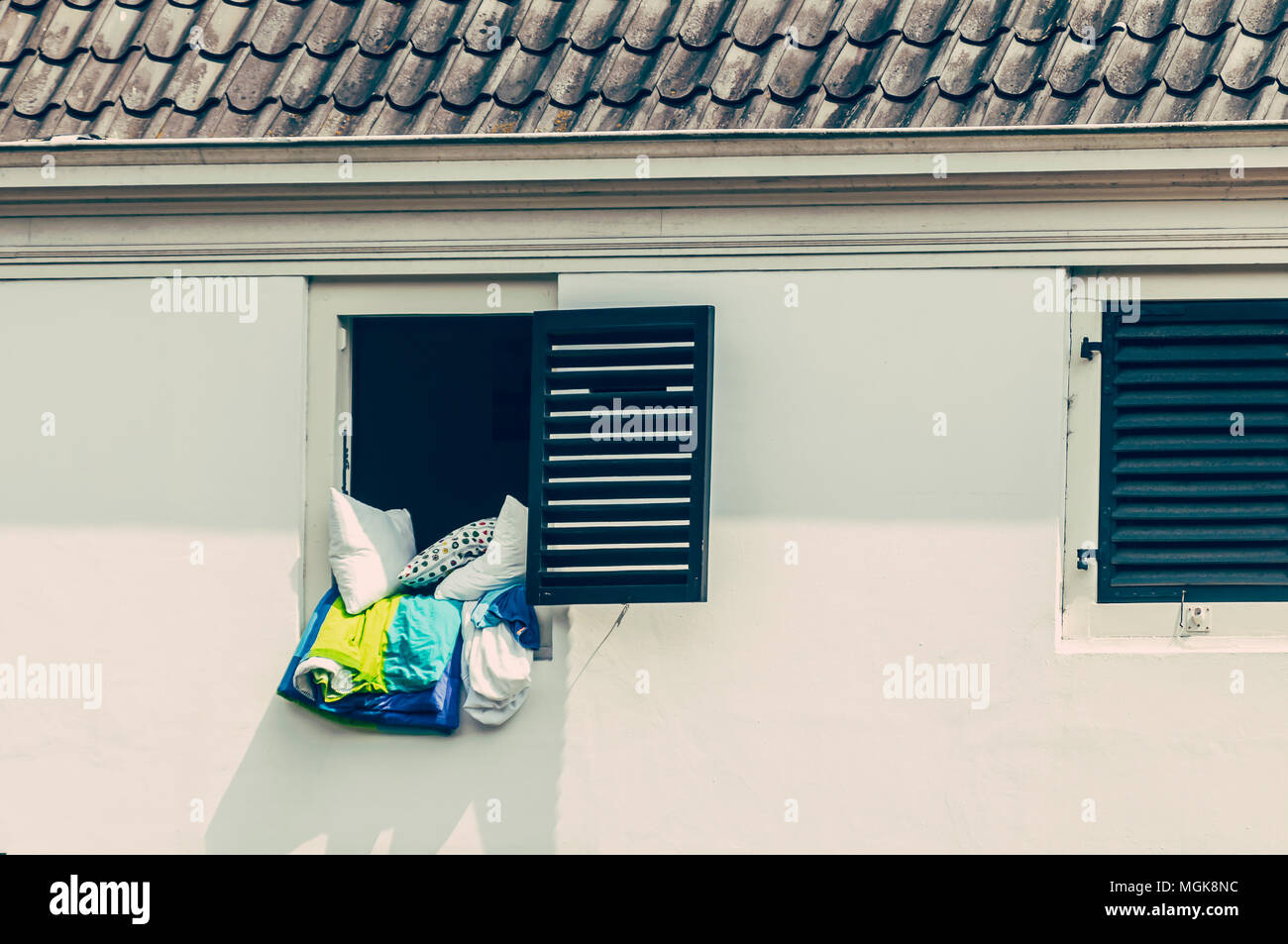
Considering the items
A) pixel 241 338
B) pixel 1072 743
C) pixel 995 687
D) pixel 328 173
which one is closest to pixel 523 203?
pixel 328 173

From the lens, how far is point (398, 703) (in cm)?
476

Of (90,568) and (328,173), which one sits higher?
(328,173)

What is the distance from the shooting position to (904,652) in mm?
4789

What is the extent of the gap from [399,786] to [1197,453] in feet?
10.5

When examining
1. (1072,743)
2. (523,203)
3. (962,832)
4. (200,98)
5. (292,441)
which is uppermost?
(200,98)

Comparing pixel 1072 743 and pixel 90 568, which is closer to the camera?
pixel 1072 743

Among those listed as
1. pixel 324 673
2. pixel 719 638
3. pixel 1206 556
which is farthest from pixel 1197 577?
pixel 324 673

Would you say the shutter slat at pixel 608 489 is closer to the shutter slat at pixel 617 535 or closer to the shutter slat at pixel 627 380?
the shutter slat at pixel 617 535

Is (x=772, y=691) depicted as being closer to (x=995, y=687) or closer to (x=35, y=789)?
(x=995, y=687)

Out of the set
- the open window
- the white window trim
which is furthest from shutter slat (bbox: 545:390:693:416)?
the white window trim

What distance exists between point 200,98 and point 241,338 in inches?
36.8

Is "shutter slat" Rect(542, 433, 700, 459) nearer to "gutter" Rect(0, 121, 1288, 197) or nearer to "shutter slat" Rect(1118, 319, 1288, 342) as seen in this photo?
"gutter" Rect(0, 121, 1288, 197)

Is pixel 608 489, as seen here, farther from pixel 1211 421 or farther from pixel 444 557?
pixel 1211 421

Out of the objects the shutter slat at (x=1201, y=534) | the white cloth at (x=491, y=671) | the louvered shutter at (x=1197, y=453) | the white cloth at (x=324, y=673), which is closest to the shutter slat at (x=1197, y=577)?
the louvered shutter at (x=1197, y=453)
